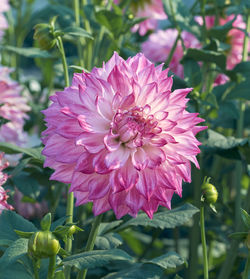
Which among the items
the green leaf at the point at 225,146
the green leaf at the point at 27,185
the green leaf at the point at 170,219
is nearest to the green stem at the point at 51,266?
the green leaf at the point at 170,219

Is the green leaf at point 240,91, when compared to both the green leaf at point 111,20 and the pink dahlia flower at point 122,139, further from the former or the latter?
the pink dahlia flower at point 122,139

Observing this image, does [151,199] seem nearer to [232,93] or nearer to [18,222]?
[18,222]

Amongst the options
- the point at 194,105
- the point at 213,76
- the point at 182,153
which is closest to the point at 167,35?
the point at 213,76

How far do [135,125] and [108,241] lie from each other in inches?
9.8

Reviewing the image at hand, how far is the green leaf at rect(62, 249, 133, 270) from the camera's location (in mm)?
660

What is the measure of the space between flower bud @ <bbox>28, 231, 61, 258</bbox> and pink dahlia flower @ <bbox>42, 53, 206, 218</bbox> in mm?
103

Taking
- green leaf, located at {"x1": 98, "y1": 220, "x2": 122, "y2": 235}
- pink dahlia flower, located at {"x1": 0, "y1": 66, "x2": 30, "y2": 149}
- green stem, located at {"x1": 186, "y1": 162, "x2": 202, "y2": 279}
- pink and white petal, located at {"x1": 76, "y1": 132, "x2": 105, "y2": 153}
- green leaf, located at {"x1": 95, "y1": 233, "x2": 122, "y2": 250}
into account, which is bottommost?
green stem, located at {"x1": 186, "y1": 162, "x2": 202, "y2": 279}

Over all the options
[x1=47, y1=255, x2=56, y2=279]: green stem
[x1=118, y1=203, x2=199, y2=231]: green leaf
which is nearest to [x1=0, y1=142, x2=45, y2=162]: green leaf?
[x1=118, y1=203, x2=199, y2=231]: green leaf

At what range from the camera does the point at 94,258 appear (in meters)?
0.67

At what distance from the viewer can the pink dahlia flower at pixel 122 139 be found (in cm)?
68

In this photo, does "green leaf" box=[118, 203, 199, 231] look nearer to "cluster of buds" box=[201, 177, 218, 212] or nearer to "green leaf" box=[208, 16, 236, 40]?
"cluster of buds" box=[201, 177, 218, 212]

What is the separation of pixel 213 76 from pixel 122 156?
1.99ft

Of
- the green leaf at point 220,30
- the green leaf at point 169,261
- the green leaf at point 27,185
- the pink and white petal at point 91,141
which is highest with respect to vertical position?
the green leaf at point 220,30

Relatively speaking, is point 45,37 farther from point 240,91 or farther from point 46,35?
point 240,91
